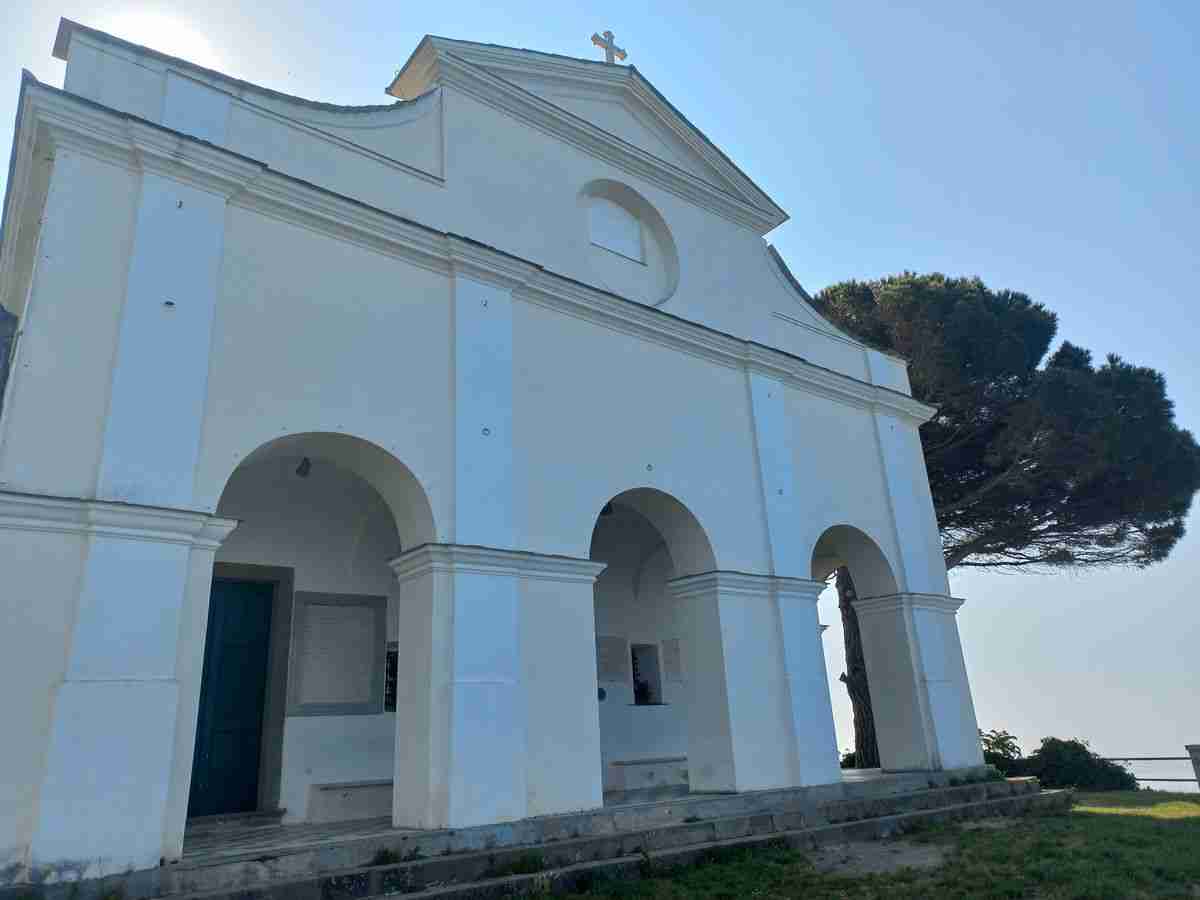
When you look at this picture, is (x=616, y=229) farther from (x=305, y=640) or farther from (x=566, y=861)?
(x=566, y=861)

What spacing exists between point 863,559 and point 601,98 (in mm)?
6463

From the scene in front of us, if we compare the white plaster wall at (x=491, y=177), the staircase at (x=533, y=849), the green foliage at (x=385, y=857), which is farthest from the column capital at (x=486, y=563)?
the white plaster wall at (x=491, y=177)

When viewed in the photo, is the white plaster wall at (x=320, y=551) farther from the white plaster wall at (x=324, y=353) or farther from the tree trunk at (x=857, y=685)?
the tree trunk at (x=857, y=685)

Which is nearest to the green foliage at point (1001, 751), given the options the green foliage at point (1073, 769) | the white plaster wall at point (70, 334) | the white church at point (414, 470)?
the green foliage at point (1073, 769)

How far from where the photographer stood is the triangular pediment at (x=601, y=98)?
8.60 metres

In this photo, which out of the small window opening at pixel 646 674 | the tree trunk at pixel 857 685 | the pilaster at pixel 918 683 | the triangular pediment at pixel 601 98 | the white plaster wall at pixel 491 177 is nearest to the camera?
the white plaster wall at pixel 491 177

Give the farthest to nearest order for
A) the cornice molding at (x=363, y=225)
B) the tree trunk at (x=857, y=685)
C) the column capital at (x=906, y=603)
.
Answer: the tree trunk at (x=857, y=685) → the column capital at (x=906, y=603) → the cornice molding at (x=363, y=225)

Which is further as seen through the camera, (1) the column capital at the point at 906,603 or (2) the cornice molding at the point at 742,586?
(1) the column capital at the point at 906,603

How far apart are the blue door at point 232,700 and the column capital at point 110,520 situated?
2.24m

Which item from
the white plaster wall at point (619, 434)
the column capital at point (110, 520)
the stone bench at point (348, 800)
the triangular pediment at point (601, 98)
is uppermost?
the triangular pediment at point (601, 98)

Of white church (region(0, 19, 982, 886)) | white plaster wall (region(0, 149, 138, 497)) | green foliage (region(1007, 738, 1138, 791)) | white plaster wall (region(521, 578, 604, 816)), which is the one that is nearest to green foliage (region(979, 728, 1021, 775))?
green foliage (region(1007, 738, 1138, 791))

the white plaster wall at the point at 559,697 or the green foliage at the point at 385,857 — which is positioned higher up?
the white plaster wall at the point at 559,697

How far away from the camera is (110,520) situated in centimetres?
527

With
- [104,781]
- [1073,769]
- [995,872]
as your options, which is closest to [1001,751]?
[1073,769]
